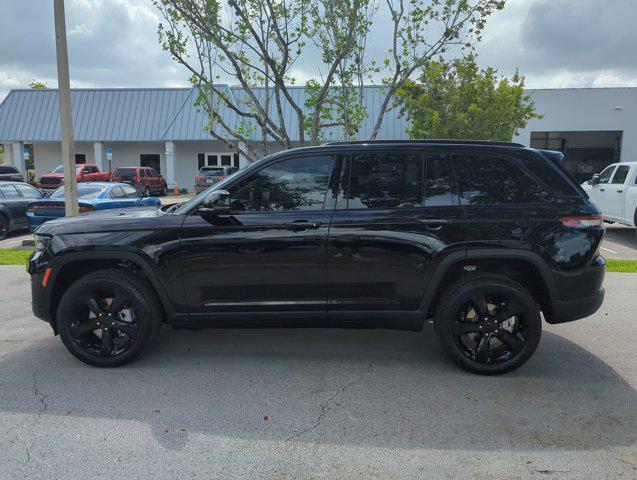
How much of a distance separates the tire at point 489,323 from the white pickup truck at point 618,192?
997cm

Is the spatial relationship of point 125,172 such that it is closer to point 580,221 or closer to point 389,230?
point 389,230

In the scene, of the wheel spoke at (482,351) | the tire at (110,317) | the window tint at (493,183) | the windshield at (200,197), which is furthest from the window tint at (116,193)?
the wheel spoke at (482,351)

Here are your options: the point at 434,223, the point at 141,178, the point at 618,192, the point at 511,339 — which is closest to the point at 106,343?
the point at 434,223

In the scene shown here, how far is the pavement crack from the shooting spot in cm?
327

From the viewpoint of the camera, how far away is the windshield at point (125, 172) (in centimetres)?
2755

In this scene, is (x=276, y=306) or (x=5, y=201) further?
(x=5, y=201)

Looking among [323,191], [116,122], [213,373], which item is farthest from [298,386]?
[116,122]

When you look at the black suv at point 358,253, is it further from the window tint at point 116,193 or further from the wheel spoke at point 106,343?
the window tint at point 116,193

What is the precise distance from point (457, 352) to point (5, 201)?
12.4m

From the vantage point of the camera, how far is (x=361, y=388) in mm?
3910

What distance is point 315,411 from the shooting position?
11.6ft

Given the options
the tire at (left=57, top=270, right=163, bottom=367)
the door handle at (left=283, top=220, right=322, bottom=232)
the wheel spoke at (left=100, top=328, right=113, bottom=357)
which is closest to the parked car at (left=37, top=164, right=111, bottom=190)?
the tire at (left=57, top=270, right=163, bottom=367)

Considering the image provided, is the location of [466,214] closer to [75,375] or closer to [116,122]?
[75,375]

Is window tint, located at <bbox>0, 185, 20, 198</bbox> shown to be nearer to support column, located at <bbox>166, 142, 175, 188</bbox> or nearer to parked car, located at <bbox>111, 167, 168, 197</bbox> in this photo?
parked car, located at <bbox>111, 167, 168, 197</bbox>
